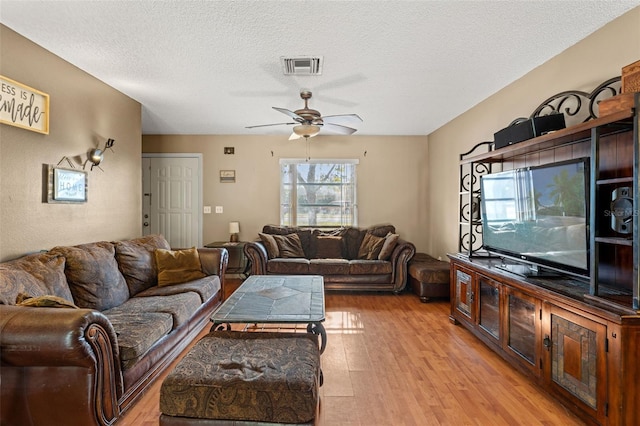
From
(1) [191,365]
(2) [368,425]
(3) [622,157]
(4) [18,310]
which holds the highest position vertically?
(3) [622,157]

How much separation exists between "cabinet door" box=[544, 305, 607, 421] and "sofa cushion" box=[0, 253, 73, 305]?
127 inches

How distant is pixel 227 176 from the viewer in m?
5.71

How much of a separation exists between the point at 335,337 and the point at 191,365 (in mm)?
1722

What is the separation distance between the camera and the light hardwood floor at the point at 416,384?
6.19ft

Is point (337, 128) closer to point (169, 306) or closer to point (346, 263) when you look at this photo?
point (346, 263)

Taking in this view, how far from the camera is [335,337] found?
303 centimetres

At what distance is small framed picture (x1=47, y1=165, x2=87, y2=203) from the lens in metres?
2.71

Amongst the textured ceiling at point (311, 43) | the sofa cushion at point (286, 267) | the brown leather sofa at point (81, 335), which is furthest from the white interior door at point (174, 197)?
the brown leather sofa at point (81, 335)

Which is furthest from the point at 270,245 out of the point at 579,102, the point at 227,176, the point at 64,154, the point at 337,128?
the point at 579,102

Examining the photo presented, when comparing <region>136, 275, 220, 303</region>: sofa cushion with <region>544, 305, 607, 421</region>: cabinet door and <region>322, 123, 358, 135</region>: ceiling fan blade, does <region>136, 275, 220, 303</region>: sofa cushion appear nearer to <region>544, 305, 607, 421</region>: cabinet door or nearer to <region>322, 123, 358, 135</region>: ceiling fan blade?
<region>322, 123, 358, 135</region>: ceiling fan blade

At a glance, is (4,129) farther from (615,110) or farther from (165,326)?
(615,110)

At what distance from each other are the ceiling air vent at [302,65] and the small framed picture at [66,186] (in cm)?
218

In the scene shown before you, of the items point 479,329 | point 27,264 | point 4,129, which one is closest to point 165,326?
point 27,264

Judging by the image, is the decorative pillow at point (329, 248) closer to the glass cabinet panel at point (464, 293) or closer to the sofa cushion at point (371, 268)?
the sofa cushion at point (371, 268)
